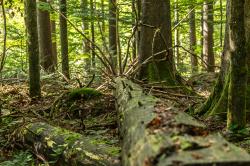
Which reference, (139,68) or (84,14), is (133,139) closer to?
(139,68)

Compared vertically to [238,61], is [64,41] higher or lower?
higher

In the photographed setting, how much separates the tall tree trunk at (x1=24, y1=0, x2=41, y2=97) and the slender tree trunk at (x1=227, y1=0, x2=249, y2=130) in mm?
4806

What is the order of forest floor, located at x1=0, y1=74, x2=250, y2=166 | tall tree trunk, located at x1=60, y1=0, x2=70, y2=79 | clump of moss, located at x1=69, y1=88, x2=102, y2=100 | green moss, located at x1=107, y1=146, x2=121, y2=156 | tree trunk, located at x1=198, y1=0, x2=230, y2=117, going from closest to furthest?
green moss, located at x1=107, y1=146, x2=121, y2=156 → forest floor, located at x1=0, y1=74, x2=250, y2=166 → tree trunk, located at x1=198, y1=0, x2=230, y2=117 → clump of moss, located at x1=69, y1=88, x2=102, y2=100 → tall tree trunk, located at x1=60, y1=0, x2=70, y2=79

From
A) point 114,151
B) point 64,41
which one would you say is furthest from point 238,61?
point 64,41

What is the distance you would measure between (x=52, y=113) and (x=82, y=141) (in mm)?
2614

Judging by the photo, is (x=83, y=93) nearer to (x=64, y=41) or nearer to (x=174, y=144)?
(x=64, y=41)

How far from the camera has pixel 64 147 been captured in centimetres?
525

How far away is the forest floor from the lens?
5.95 metres

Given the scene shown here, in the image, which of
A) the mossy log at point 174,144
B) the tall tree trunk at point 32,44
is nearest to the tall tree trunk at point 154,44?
the tall tree trunk at point 32,44

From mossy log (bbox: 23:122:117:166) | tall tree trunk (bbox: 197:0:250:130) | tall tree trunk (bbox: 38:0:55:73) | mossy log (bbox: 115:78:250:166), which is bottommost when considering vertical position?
mossy log (bbox: 23:122:117:166)

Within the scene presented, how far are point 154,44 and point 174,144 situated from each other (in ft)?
22.0

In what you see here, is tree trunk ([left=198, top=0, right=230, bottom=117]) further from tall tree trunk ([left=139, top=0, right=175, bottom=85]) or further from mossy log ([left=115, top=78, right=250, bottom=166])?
mossy log ([left=115, top=78, right=250, bottom=166])

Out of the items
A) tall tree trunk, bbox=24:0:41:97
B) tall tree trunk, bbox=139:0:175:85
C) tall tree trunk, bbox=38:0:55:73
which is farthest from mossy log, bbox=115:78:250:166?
tall tree trunk, bbox=38:0:55:73

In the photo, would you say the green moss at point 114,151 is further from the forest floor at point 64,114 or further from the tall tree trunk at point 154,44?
the tall tree trunk at point 154,44
